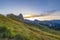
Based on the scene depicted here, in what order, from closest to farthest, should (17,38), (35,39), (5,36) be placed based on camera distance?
1. (17,38)
2. (5,36)
3. (35,39)

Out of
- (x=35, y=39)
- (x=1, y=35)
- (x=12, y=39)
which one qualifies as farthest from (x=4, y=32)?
(x=35, y=39)

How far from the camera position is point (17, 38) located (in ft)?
265

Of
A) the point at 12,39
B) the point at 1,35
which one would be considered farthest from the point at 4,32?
the point at 12,39

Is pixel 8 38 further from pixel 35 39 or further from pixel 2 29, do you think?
pixel 35 39

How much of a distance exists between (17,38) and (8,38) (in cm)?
777

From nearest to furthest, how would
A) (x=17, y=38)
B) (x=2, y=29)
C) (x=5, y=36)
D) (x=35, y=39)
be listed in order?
1. (x=17, y=38)
2. (x=5, y=36)
3. (x=2, y=29)
4. (x=35, y=39)

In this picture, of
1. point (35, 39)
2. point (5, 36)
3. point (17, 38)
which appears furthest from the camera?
point (35, 39)

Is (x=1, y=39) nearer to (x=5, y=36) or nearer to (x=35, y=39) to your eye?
(x=5, y=36)

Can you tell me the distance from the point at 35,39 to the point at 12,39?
29.1 m

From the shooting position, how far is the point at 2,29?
315 ft

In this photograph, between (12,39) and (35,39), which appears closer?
(12,39)

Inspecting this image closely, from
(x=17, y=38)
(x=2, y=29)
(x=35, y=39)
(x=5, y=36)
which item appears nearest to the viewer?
(x=17, y=38)

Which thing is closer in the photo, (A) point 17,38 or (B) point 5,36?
(A) point 17,38

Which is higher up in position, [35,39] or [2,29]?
[2,29]
